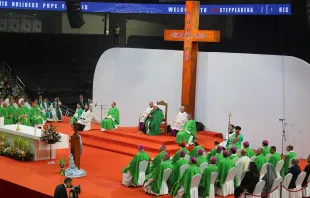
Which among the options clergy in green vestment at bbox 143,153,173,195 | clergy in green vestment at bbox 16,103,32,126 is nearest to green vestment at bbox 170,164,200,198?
clergy in green vestment at bbox 143,153,173,195

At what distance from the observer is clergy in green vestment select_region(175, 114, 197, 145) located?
19484mm

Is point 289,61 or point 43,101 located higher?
point 289,61

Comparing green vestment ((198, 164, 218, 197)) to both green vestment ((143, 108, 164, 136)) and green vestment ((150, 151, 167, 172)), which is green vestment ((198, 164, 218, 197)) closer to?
green vestment ((150, 151, 167, 172))

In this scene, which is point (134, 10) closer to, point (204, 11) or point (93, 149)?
point (204, 11)

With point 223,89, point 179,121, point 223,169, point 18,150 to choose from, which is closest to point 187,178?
point 223,169

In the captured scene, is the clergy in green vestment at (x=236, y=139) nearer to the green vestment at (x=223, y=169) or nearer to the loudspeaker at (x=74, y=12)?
the green vestment at (x=223, y=169)

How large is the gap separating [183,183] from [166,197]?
1.06 meters

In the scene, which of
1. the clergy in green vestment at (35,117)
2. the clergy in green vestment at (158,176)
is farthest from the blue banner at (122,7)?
the clergy in green vestment at (158,176)

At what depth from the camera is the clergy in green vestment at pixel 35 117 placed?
22.5m

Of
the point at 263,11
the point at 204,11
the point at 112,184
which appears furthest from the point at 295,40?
the point at 112,184

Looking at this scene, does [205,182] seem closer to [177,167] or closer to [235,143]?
[177,167]

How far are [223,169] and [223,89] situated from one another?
6.86m

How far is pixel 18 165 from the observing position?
17.4 meters

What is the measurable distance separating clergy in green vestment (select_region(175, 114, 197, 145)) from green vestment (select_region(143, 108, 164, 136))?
121 cm
